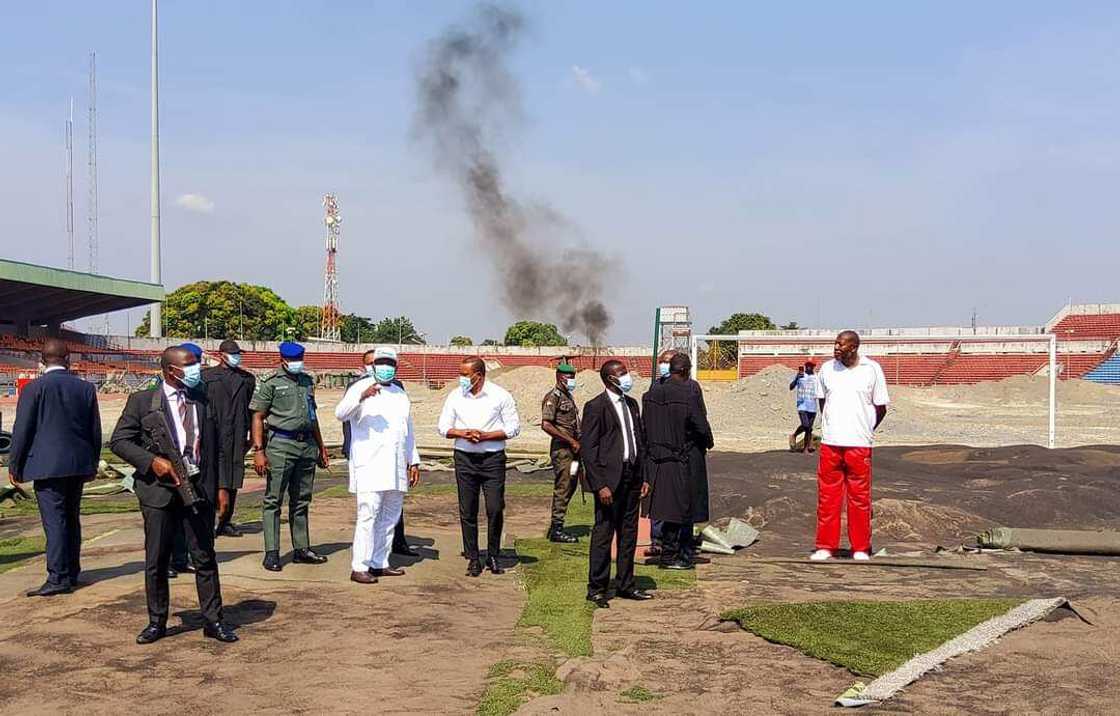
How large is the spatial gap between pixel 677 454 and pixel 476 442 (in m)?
1.87

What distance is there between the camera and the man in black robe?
882 centimetres

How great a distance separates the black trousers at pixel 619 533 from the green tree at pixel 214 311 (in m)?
76.4

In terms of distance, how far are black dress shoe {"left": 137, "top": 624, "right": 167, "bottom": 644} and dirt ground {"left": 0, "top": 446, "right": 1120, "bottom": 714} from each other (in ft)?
0.23

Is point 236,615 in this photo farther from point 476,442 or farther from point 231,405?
point 231,405

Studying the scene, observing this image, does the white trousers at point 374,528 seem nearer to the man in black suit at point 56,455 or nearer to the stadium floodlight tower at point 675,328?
the man in black suit at point 56,455

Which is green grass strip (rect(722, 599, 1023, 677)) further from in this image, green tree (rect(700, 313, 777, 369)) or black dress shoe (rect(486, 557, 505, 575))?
green tree (rect(700, 313, 777, 369))

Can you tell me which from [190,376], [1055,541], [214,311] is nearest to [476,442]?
[190,376]

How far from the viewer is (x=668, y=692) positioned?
208 inches

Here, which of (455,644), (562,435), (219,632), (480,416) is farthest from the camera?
(562,435)

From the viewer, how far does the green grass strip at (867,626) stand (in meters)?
5.84

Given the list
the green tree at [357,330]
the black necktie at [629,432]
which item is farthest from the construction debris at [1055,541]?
the green tree at [357,330]

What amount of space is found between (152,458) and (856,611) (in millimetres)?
4802

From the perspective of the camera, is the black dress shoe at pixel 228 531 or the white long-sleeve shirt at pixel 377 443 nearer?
the white long-sleeve shirt at pixel 377 443

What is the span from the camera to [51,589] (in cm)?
705
